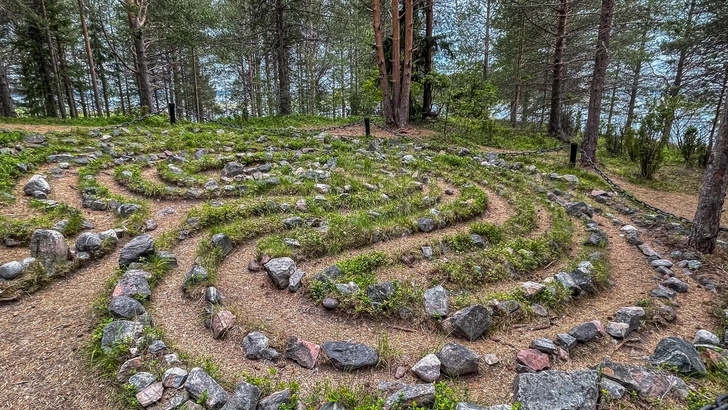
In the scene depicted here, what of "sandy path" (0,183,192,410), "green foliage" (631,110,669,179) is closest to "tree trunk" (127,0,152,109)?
"sandy path" (0,183,192,410)

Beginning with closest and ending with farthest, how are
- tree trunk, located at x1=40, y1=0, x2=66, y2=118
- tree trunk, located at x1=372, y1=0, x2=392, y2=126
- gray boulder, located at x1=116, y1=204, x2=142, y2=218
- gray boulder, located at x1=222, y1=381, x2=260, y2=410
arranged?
gray boulder, located at x1=222, y1=381, x2=260, y2=410 < gray boulder, located at x1=116, y1=204, x2=142, y2=218 < tree trunk, located at x1=372, y1=0, x2=392, y2=126 < tree trunk, located at x1=40, y1=0, x2=66, y2=118

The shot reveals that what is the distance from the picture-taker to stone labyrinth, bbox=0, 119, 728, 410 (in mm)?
2422

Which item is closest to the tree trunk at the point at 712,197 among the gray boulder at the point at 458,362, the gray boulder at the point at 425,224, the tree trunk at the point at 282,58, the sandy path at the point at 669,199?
the sandy path at the point at 669,199

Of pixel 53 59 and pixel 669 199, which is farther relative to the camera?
pixel 53 59

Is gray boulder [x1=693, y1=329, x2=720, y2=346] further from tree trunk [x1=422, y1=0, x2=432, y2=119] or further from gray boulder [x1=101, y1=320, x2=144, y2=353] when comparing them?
tree trunk [x1=422, y1=0, x2=432, y2=119]

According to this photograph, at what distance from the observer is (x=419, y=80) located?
50.0ft

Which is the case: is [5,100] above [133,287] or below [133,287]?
above

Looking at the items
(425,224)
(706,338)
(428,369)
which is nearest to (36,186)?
(425,224)

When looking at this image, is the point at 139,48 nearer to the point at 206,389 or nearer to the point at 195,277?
the point at 195,277

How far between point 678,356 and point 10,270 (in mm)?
5801

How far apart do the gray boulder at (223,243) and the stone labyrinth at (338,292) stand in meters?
0.03

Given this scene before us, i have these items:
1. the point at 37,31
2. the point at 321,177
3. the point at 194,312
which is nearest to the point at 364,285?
the point at 194,312

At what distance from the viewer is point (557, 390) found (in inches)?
90.0

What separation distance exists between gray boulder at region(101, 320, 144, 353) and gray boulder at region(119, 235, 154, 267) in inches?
46.0
